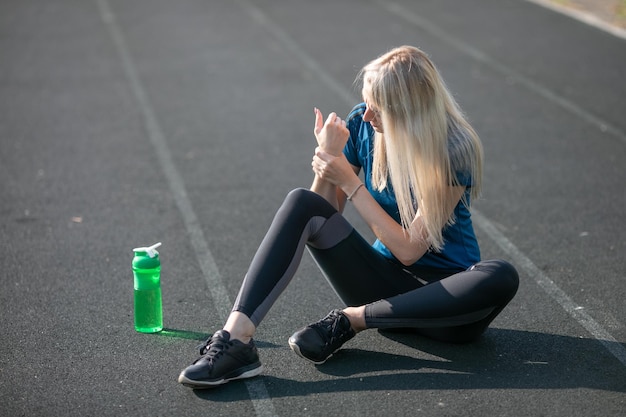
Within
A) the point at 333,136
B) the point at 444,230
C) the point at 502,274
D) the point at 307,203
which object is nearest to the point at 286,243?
the point at 307,203

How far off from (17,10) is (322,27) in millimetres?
5883

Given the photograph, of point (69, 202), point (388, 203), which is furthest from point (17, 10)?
point (388, 203)

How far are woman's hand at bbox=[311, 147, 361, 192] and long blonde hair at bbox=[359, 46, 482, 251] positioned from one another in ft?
0.72

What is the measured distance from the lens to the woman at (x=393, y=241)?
162 inches

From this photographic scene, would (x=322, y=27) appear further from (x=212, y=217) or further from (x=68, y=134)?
(x=212, y=217)

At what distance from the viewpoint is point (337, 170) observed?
14.2ft

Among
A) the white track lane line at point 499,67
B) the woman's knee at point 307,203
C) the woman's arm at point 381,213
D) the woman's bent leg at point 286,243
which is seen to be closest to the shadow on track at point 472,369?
the woman's bent leg at point 286,243

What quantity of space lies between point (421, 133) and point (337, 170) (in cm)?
47

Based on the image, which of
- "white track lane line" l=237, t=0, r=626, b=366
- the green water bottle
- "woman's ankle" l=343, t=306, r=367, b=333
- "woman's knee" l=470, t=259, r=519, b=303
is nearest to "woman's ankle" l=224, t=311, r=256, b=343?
"woman's ankle" l=343, t=306, r=367, b=333

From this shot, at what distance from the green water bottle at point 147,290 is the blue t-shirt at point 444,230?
1.18 meters

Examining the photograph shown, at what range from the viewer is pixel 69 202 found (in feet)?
22.9

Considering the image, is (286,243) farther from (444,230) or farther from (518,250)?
(518,250)

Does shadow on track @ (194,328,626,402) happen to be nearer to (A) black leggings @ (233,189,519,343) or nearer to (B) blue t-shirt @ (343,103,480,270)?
(A) black leggings @ (233,189,519,343)

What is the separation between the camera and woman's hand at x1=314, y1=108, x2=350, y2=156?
4.29 m
